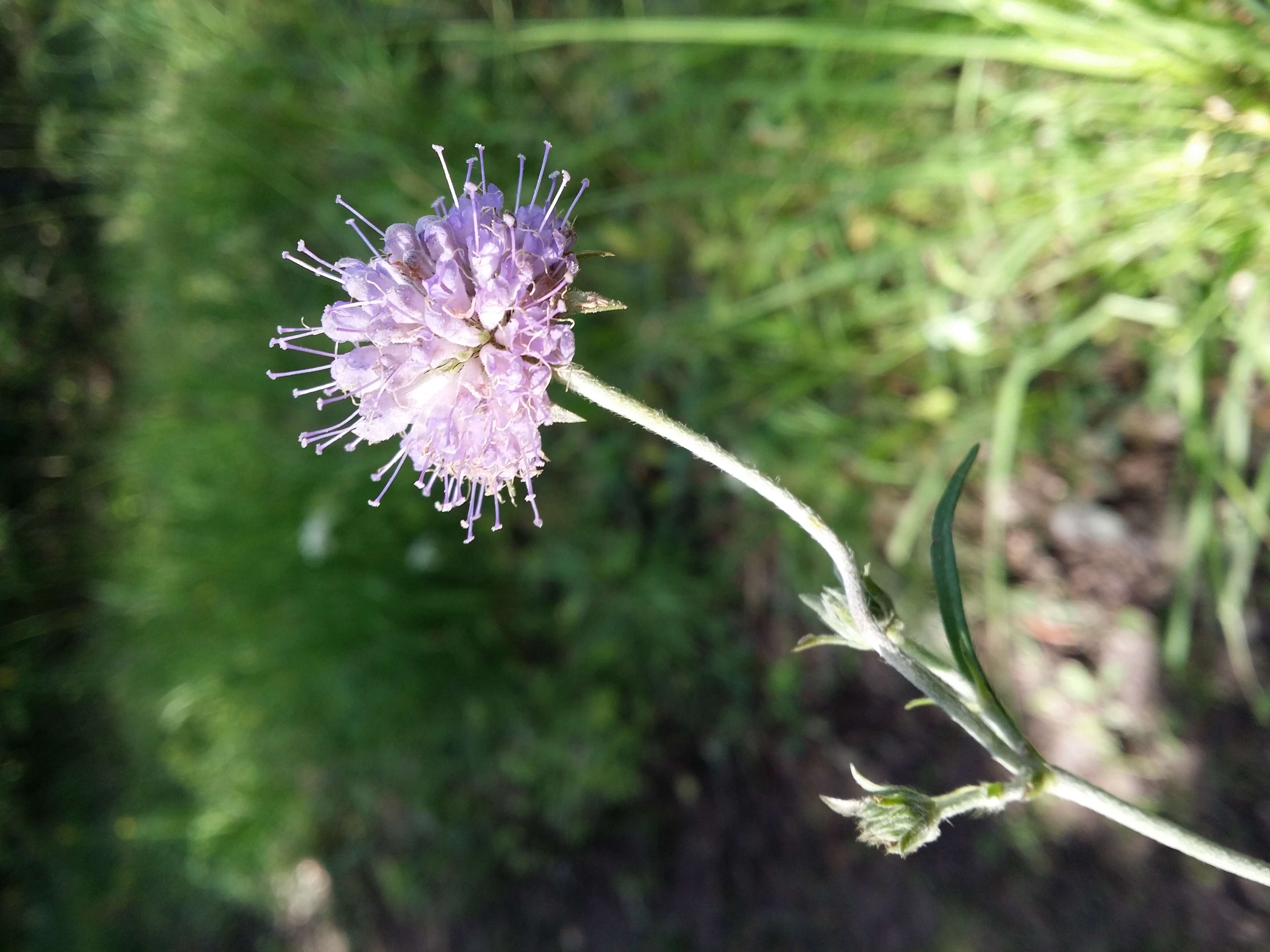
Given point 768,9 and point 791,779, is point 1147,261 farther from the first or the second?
point 791,779

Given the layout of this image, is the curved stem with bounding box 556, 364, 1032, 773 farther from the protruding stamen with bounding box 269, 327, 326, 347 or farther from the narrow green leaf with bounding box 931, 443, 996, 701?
the protruding stamen with bounding box 269, 327, 326, 347

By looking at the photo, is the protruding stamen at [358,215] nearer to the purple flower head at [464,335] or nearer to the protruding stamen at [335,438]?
the purple flower head at [464,335]

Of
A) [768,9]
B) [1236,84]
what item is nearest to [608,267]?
[768,9]

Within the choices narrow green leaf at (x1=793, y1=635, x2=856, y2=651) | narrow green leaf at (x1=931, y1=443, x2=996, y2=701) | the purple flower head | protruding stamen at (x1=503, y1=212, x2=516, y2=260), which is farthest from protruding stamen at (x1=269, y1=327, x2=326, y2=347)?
narrow green leaf at (x1=931, y1=443, x2=996, y2=701)

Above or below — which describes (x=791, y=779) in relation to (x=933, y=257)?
below

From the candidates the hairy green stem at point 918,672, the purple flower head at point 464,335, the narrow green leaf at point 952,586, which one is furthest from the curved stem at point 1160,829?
the purple flower head at point 464,335
